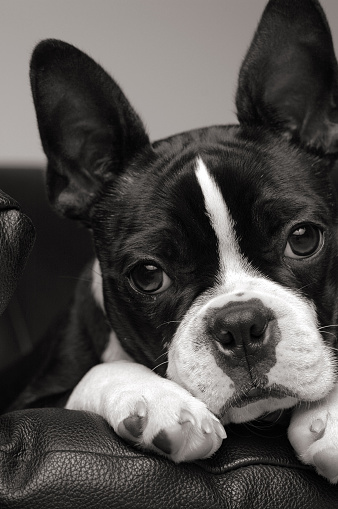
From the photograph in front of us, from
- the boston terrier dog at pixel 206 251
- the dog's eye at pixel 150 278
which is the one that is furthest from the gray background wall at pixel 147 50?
the dog's eye at pixel 150 278

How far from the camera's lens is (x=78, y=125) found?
2471 millimetres

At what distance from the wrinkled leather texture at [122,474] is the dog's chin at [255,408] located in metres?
0.14

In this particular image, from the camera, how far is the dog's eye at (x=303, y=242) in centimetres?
207

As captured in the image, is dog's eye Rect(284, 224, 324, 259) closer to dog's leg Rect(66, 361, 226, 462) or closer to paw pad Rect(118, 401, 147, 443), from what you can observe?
dog's leg Rect(66, 361, 226, 462)

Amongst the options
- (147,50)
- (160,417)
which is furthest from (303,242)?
(147,50)

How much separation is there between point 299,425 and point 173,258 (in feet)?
1.92

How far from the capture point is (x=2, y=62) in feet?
13.8

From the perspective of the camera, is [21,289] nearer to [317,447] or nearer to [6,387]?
[6,387]

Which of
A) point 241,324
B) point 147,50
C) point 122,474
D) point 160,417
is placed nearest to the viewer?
point 122,474

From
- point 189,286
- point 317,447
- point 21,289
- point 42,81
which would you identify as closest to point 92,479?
point 317,447

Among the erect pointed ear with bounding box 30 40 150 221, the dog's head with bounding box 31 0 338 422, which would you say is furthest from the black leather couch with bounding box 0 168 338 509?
the erect pointed ear with bounding box 30 40 150 221

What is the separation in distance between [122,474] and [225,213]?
31.0 inches

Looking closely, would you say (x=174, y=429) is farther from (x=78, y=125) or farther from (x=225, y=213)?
(x=78, y=125)

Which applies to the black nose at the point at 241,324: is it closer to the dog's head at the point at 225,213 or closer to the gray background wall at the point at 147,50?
the dog's head at the point at 225,213
